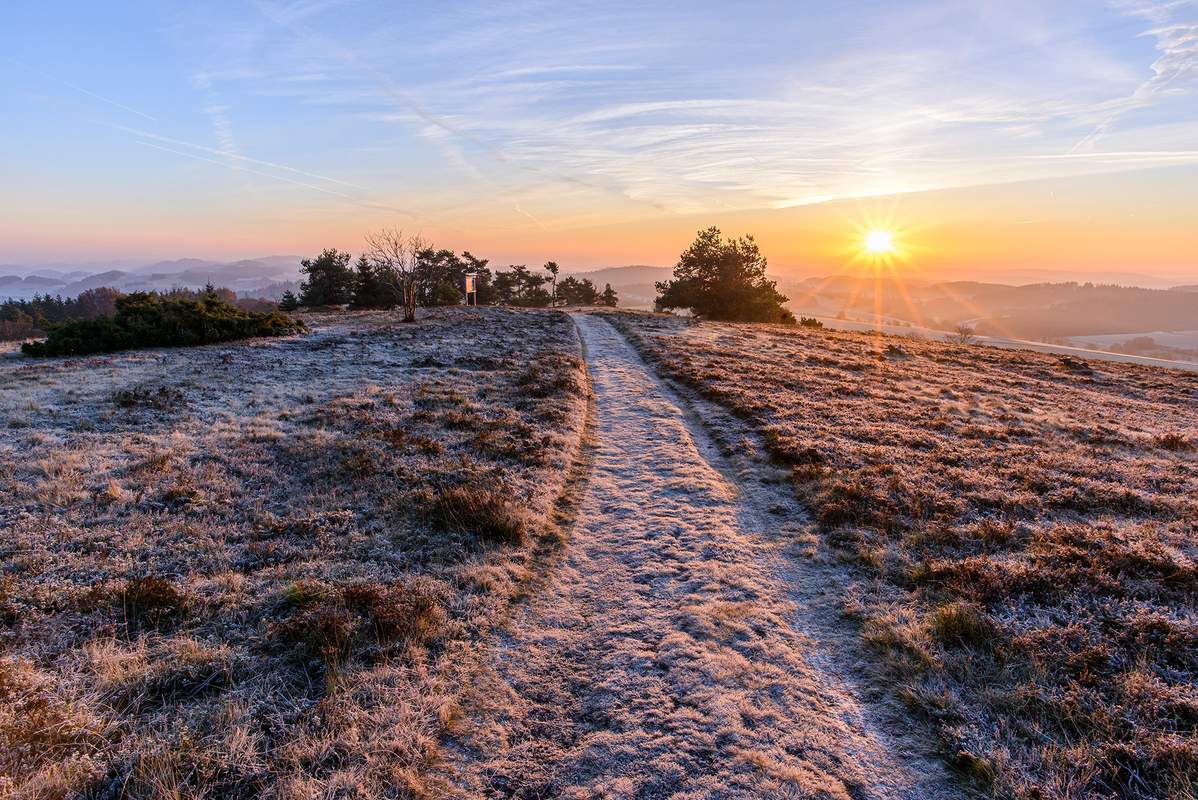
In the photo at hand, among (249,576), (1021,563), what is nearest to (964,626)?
(1021,563)

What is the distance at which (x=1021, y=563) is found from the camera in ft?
24.0

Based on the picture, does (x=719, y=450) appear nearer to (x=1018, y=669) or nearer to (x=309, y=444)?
(x=1018, y=669)

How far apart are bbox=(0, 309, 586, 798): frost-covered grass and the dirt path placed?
0.67m

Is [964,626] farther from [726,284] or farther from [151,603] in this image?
[726,284]

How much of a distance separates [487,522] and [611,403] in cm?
919

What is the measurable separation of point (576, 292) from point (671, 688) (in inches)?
3254

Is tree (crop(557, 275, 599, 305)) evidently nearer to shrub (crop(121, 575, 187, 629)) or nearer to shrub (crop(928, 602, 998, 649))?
shrub (crop(121, 575, 187, 629))

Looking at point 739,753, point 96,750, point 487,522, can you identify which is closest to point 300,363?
point 487,522

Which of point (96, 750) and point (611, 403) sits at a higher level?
point (611, 403)

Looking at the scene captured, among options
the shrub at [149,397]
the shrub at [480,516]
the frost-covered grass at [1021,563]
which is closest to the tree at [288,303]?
the shrub at [149,397]

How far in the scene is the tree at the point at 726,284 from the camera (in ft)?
179

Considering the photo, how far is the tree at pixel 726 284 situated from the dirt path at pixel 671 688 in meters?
49.2

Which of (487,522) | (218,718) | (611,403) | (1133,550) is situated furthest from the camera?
(611,403)

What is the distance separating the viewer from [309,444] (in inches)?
458
